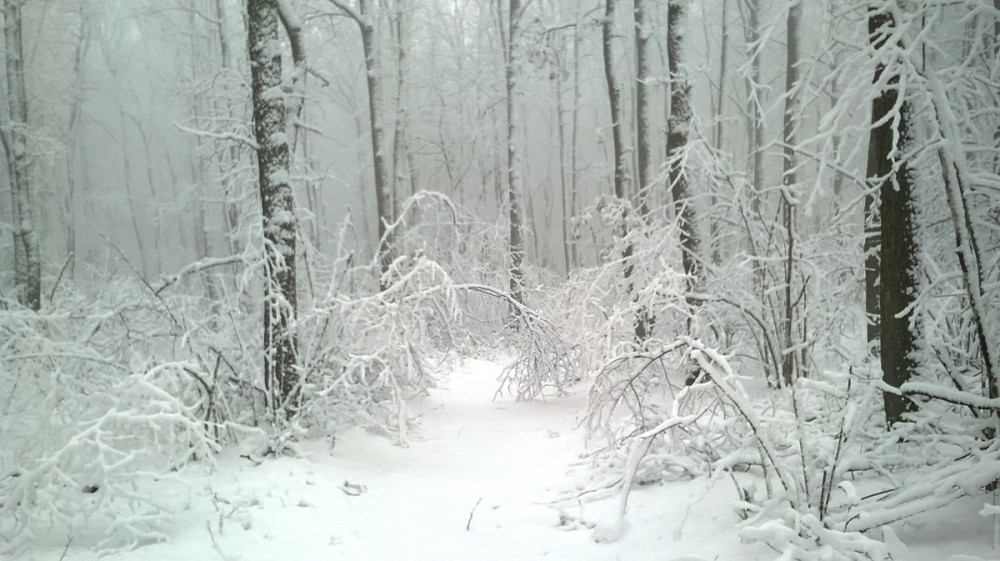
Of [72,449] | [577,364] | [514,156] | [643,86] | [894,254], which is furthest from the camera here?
[514,156]

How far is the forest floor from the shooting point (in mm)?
3385

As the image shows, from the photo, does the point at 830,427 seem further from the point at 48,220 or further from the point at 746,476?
the point at 48,220

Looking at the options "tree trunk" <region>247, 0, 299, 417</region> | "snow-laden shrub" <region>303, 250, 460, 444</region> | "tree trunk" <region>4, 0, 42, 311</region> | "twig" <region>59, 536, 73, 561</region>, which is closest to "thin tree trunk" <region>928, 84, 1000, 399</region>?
"snow-laden shrub" <region>303, 250, 460, 444</region>

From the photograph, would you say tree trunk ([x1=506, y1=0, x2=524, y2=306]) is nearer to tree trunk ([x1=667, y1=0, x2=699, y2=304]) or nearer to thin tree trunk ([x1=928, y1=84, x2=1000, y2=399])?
tree trunk ([x1=667, y1=0, x2=699, y2=304])

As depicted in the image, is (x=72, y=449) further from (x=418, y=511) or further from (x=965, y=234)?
(x=965, y=234)

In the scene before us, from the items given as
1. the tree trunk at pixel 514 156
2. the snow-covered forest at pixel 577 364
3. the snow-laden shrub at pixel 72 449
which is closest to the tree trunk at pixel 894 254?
the snow-covered forest at pixel 577 364

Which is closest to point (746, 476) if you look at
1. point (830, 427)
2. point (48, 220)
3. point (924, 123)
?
point (830, 427)

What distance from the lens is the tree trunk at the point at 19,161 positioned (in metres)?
9.90

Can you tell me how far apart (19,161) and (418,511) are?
35.2ft

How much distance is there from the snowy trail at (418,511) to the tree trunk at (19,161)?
7.38 meters

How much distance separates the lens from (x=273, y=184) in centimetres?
586

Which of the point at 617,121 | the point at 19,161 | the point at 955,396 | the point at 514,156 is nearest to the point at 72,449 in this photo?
the point at 955,396

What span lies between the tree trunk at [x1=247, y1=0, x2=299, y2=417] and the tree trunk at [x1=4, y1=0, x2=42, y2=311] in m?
6.32

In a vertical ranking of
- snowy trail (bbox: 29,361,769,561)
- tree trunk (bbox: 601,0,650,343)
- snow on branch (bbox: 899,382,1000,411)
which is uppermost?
tree trunk (bbox: 601,0,650,343)
